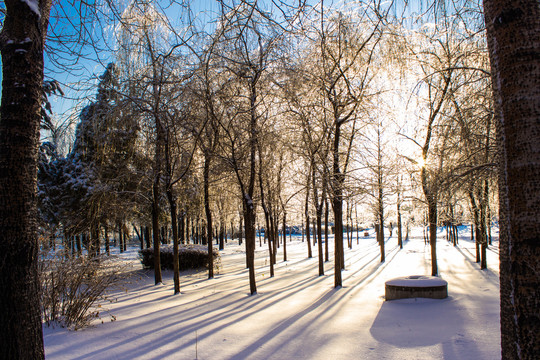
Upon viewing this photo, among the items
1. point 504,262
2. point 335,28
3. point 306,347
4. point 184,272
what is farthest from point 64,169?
point 504,262

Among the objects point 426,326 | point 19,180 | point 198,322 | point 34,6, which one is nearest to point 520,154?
point 19,180

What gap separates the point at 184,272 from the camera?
16.0m

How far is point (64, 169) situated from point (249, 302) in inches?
558

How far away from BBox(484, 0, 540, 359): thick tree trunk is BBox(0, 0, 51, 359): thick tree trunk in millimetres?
3168

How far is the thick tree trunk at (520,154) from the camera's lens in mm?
1729

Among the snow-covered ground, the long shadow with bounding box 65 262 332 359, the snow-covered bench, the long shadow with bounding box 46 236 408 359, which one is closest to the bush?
the snow-covered ground

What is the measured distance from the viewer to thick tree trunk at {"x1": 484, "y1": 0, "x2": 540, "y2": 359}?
→ 5.67ft

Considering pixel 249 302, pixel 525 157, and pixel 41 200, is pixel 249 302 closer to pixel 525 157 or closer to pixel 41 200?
pixel 525 157

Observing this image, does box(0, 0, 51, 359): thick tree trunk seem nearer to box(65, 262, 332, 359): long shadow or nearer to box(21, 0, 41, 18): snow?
box(21, 0, 41, 18): snow

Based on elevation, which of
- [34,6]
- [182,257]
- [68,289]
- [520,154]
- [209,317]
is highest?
[34,6]

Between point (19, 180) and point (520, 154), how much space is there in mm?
3287

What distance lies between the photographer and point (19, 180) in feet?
7.64

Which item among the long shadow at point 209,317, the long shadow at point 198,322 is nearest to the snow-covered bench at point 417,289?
the long shadow at point 209,317

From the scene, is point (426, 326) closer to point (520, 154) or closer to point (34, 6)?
point (520, 154)
